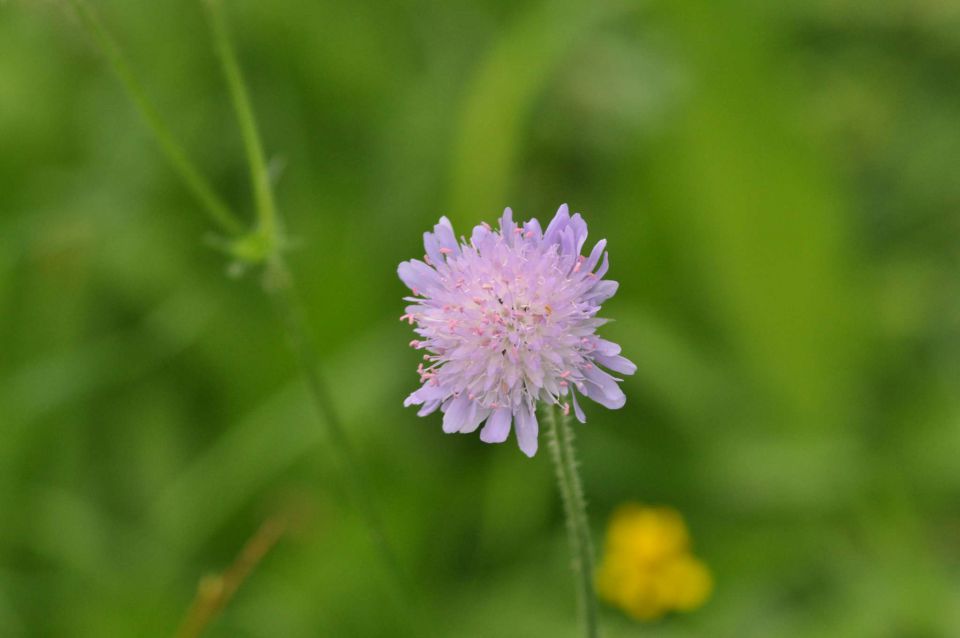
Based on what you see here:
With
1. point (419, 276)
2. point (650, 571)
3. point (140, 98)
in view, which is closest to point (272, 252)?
point (140, 98)

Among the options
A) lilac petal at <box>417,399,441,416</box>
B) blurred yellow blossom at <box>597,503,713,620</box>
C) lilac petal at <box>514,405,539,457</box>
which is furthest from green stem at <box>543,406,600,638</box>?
blurred yellow blossom at <box>597,503,713,620</box>

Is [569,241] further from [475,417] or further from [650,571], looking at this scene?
[650,571]

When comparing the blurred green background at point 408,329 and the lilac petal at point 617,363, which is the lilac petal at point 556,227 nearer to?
the lilac petal at point 617,363

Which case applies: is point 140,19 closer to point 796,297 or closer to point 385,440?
point 385,440

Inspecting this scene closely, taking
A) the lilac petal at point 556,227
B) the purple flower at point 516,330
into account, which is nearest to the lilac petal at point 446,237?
the purple flower at point 516,330

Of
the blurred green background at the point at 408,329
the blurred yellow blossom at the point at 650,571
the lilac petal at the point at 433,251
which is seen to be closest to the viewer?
the lilac petal at the point at 433,251
